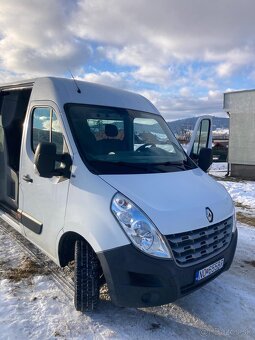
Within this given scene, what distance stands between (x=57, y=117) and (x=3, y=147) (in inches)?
75.7

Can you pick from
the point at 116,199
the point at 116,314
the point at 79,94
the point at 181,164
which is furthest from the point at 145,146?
the point at 116,314

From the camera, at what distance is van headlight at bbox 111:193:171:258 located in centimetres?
284

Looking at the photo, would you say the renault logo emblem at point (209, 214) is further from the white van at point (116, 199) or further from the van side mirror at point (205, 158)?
the van side mirror at point (205, 158)

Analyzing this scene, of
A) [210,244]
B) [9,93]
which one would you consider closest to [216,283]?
[210,244]

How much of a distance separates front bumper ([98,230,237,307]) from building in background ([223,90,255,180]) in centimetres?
1277

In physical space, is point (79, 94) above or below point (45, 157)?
above

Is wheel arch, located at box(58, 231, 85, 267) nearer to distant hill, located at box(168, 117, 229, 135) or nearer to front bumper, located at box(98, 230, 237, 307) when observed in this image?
front bumper, located at box(98, 230, 237, 307)

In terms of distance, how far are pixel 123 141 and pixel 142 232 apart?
5.03 feet

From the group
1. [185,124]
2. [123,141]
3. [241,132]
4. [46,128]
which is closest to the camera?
[46,128]

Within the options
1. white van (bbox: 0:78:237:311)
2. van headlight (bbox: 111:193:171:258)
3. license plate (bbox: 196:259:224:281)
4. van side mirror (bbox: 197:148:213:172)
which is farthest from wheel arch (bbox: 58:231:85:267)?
van side mirror (bbox: 197:148:213:172)

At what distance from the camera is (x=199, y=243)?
3.12m

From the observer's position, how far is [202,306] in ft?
11.8

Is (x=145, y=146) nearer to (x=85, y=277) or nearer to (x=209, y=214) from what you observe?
(x=209, y=214)

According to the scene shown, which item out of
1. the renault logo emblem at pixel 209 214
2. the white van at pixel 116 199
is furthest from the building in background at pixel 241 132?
the renault logo emblem at pixel 209 214
